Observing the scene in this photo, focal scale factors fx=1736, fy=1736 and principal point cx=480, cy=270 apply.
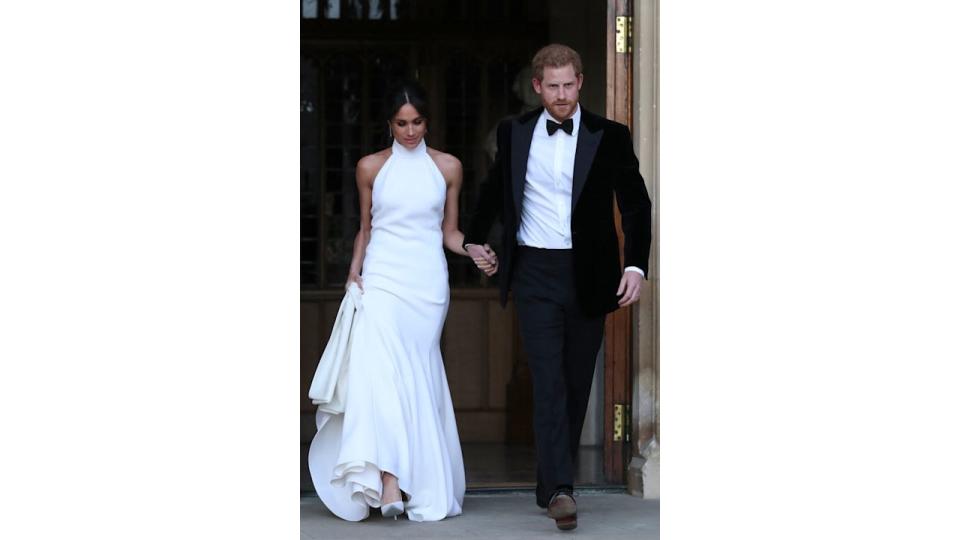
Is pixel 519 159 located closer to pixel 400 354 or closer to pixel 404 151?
pixel 404 151

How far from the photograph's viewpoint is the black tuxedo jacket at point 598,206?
705 centimetres

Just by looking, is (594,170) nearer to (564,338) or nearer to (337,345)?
(564,338)

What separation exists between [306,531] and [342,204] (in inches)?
150

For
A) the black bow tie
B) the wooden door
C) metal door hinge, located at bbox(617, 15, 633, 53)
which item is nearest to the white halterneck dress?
the black bow tie

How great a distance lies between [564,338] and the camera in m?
7.17

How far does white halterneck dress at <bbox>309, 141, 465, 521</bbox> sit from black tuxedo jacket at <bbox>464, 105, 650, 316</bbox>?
0.57 meters

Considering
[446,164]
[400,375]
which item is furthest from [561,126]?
[400,375]

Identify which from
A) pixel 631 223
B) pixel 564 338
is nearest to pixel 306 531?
pixel 564 338

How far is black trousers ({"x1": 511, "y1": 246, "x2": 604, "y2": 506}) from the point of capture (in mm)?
7059

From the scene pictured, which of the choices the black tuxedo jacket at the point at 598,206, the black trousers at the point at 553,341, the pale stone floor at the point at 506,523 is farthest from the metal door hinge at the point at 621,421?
the black tuxedo jacket at the point at 598,206

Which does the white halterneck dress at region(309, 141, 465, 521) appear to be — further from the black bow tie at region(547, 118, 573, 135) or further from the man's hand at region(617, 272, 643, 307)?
the man's hand at region(617, 272, 643, 307)

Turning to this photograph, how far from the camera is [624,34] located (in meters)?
8.10

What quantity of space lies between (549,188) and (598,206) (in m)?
0.21

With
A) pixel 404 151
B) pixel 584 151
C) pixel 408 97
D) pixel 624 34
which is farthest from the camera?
pixel 624 34
